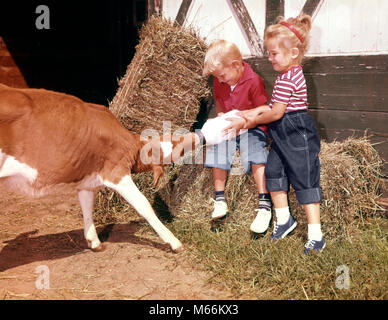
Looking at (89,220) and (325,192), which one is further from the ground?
(325,192)

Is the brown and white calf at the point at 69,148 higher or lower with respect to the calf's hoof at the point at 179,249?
higher

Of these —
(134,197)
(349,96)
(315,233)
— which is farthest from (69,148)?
(349,96)

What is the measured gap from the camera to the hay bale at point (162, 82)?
4.54 m

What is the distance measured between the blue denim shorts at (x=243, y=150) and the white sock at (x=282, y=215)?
431 mm

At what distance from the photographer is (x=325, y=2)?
13.9 feet

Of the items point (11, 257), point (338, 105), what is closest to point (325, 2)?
point (338, 105)

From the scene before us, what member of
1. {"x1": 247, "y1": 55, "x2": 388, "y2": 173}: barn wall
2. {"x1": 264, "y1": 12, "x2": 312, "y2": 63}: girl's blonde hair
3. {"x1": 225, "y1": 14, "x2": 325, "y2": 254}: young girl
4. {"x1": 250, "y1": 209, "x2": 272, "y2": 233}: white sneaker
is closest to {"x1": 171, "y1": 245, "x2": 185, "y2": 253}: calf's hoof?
{"x1": 250, "y1": 209, "x2": 272, "y2": 233}: white sneaker

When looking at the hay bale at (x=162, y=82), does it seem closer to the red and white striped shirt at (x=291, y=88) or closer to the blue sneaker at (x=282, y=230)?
the red and white striped shirt at (x=291, y=88)

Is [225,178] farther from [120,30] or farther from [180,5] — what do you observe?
[120,30]

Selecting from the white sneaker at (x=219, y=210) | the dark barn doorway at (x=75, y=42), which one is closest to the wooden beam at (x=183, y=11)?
the dark barn doorway at (x=75, y=42)

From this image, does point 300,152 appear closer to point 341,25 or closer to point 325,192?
point 325,192

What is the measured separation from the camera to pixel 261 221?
3572 mm

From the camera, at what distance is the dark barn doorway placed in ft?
27.0

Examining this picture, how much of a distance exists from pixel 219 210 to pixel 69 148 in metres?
1.38
